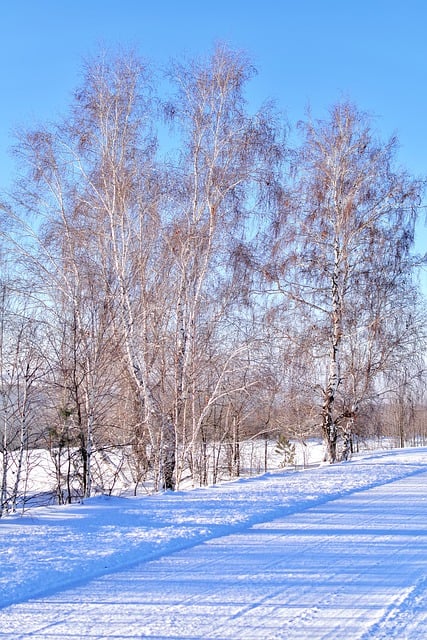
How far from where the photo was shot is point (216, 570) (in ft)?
16.0

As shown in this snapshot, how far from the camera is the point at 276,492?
9398 mm

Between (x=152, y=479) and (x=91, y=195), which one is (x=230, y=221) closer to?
(x=91, y=195)

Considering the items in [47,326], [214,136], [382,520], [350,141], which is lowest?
[382,520]

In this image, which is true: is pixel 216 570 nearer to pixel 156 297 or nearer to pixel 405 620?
pixel 405 620

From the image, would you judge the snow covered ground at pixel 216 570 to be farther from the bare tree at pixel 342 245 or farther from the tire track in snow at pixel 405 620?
the bare tree at pixel 342 245

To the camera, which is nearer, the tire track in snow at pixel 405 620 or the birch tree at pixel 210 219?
the tire track in snow at pixel 405 620

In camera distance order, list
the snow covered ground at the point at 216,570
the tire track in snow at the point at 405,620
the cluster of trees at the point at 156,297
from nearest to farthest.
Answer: the tire track in snow at the point at 405,620 < the snow covered ground at the point at 216,570 < the cluster of trees at the point at 156,297

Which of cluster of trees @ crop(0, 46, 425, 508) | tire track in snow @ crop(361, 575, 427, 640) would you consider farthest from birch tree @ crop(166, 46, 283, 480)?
tire track in snow @ crop(361, 575, 427, 640)

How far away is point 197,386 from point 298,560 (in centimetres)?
773

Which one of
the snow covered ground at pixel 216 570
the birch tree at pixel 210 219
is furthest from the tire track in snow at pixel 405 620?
the birch tree at pixel 210 219

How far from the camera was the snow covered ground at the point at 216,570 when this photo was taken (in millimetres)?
3666

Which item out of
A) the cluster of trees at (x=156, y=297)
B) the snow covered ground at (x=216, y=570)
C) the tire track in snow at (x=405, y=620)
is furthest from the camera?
the cluster of trees at (x=156, y=297)

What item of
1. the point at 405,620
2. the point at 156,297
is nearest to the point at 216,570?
the point at 405,620

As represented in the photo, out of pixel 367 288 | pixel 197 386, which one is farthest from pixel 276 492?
pixel 367 288
